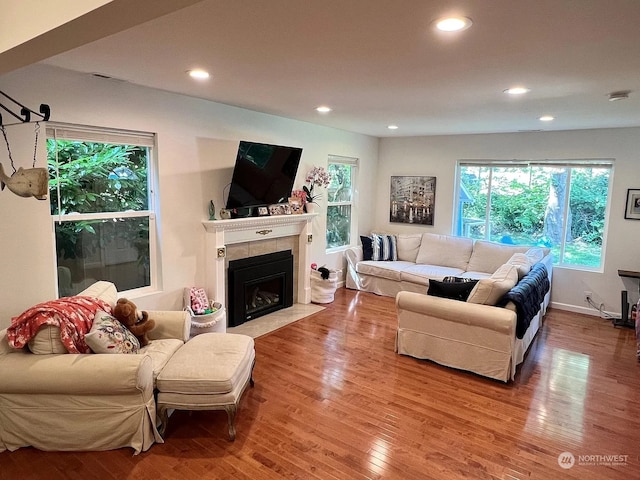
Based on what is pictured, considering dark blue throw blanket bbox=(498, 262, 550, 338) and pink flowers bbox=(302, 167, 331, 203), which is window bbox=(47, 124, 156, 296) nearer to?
pink flowers bbox=(302, 167, 331, 203)

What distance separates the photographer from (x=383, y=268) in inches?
233

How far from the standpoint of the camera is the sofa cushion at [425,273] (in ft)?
17.8

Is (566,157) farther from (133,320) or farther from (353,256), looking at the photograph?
(133,320)

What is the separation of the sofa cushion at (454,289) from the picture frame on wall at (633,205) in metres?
2.75

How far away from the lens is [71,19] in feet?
4.11

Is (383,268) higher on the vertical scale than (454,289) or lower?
lower

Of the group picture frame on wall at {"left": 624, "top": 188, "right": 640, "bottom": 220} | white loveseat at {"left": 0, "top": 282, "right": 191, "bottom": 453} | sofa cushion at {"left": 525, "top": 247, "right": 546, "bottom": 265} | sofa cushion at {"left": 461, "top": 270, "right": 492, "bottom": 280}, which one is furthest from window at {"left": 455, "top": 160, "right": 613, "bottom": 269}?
white loveseat at {"left": 0, "top": 282, "right": 191, "bottom": 453}

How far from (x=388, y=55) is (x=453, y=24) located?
0.53 m

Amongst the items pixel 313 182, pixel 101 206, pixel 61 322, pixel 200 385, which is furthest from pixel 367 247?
pixel 61 322

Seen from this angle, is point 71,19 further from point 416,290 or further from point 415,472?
point 416,290

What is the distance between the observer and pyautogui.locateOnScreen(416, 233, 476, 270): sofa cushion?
5.89m

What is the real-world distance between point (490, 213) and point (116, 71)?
5.17 metres

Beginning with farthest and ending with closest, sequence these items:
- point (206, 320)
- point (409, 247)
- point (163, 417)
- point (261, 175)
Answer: point (409, 247), point (261, 175), point (206, 320), point (163, 417)

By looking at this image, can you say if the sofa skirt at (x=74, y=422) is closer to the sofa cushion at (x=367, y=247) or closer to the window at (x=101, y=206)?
the window at (x=101, y=206)
